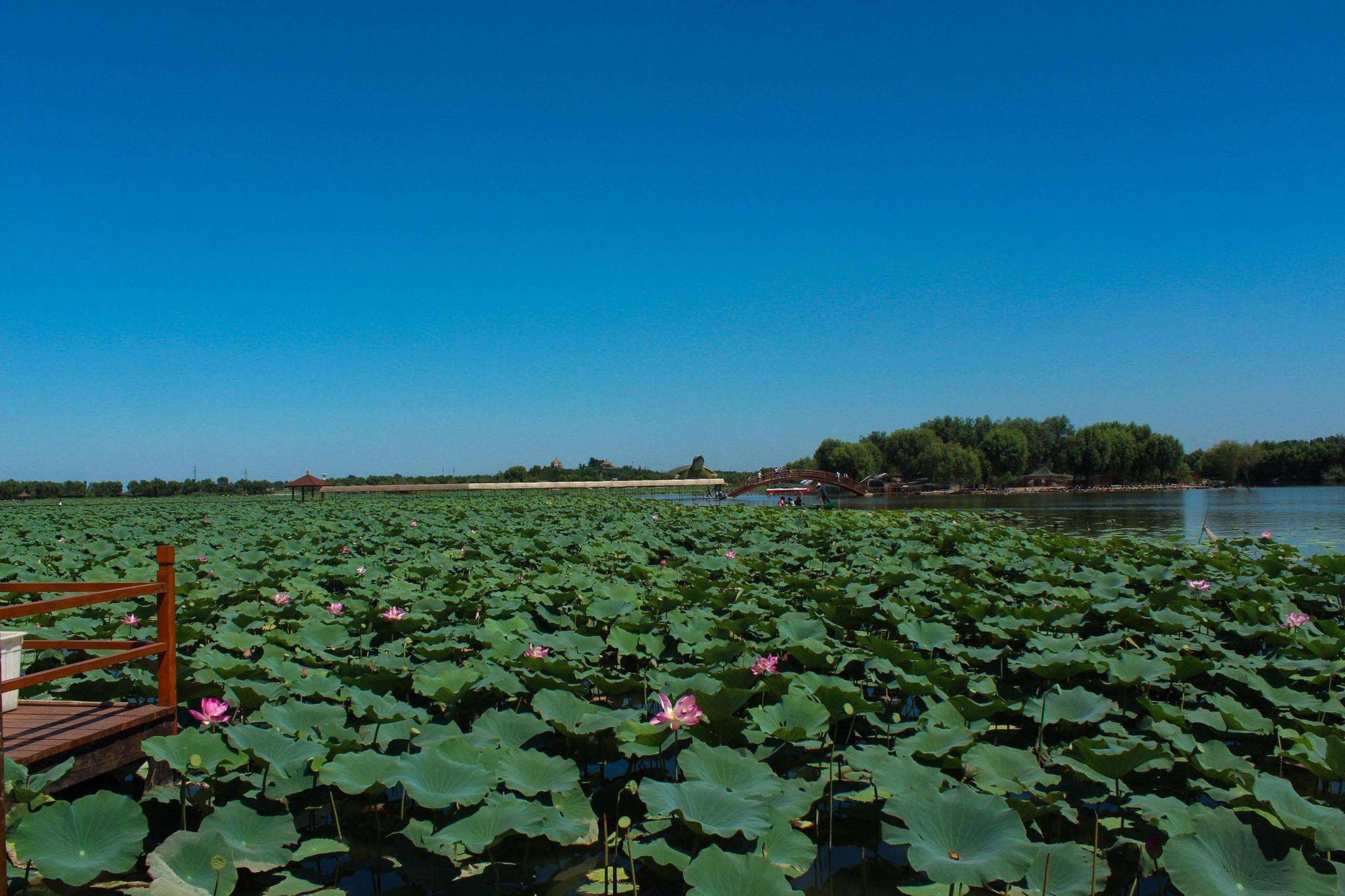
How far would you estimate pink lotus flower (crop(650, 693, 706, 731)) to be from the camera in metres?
2.71

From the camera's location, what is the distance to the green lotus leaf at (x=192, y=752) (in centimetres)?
246

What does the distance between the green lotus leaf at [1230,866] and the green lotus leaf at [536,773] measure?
5.35ft

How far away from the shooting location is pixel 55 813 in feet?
6.64

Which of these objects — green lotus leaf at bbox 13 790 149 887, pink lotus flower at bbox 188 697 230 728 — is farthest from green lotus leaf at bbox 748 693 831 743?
pink lotus flower at bbox 188 697 230 728

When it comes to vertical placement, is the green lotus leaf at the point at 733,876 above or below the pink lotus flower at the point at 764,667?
below

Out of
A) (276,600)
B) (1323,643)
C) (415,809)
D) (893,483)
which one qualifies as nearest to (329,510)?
(276,600)

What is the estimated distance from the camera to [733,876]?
1838 millimetres

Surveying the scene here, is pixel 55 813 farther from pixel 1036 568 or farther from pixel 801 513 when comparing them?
pixel 801 513

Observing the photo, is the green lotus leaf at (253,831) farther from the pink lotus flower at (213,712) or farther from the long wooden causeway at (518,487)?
the long wooden causeway at (518,487)

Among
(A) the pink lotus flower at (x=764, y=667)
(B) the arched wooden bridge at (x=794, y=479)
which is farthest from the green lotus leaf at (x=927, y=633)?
(B) the arched wooden bridge at (x=794, y=479)

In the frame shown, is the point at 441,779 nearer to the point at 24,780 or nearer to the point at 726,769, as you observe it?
the point at 726,769

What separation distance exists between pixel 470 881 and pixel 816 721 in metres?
1.28

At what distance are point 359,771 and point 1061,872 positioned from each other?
6.66 ft

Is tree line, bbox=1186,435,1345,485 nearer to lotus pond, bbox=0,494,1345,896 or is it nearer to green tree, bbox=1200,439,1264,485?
green tree, bbox=1200,439,1264,485
